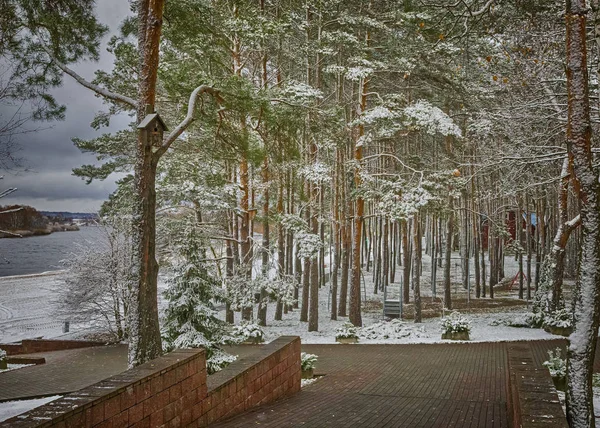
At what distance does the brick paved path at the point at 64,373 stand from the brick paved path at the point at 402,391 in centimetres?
640

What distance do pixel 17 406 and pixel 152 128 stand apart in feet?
21.9

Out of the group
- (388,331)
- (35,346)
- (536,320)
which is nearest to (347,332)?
(388,331)

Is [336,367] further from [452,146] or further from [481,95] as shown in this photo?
[452,146]

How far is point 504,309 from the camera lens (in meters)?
26.1

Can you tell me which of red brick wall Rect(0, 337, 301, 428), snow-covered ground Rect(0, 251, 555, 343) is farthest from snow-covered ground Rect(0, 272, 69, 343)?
red brick wall Rect(0, 337, 301, 428)

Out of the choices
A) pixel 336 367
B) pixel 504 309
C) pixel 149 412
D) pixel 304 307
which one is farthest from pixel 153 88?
pixel 504 309

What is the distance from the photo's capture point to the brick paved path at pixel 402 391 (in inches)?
271

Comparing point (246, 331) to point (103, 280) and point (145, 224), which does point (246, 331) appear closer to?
point (145, 224)

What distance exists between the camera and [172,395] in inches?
211

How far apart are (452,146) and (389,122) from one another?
794 centimetres

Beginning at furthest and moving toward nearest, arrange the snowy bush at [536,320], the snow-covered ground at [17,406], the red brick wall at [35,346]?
the red brick wall at [35,346] → the snowy bush at [536,320] → the snow-covered ground at [17,406]

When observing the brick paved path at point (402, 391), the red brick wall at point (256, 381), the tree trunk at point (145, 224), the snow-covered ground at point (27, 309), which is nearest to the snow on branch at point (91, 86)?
the tree trunk at point (145, 224)

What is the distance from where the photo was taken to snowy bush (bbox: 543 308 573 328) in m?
17.0

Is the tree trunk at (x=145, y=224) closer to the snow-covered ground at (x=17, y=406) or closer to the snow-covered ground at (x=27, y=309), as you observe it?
the snow-covered ground at (x=17, y=406)
